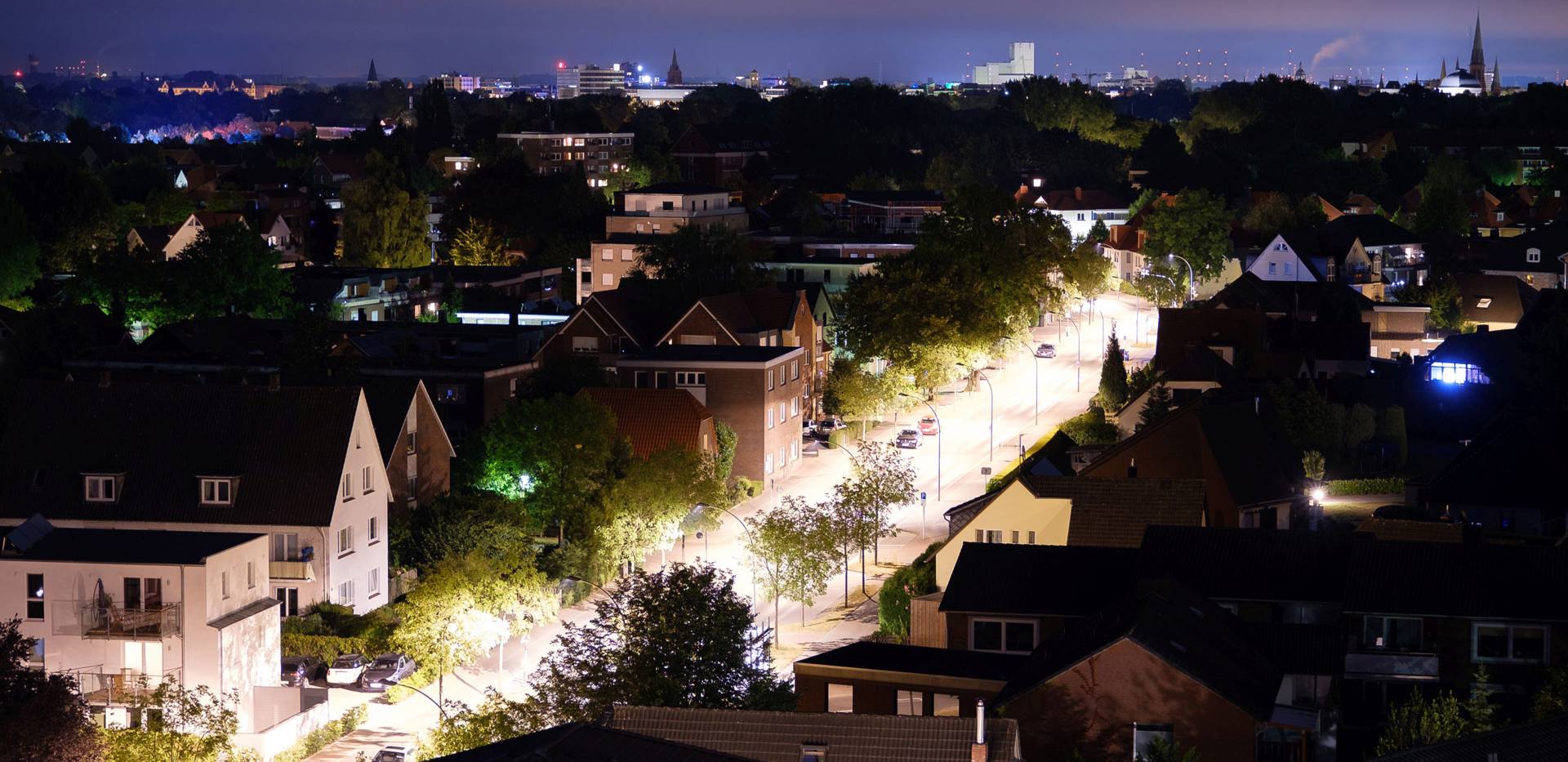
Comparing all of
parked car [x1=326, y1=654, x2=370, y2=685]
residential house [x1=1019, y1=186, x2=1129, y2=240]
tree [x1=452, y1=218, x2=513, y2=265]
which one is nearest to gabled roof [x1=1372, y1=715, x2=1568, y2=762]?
parked car [x1=326, y1=654, x2=370, y2=685]

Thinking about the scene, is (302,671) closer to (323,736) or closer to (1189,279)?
(323,736)

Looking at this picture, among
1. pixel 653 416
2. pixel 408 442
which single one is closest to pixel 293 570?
pixel 408 442

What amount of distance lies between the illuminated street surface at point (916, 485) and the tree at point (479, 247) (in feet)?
97.3

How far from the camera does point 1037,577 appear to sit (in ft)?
106

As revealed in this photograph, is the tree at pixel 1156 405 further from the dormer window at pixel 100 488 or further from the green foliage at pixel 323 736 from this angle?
the dormer window at pixel 100 488

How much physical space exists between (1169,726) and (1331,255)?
61.9m

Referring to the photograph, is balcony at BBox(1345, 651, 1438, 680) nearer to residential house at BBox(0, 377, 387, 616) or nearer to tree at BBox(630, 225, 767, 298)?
residential house at BBox(0, 377, 387, 616)

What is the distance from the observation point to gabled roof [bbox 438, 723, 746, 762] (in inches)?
751

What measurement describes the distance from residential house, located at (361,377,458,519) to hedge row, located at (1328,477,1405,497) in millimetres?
19883

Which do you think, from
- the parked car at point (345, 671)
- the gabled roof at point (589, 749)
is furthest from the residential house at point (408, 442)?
the gabled roof at point (589, 749)

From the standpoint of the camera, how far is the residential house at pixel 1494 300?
78562 mm

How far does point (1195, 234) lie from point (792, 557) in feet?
171

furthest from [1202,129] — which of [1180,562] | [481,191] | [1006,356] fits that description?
[1180,562]

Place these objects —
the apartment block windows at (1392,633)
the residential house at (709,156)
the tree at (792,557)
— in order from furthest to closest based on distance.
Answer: the residential house at (709,156), the tree at (792,557), the apartment block windows at (1392,633)
